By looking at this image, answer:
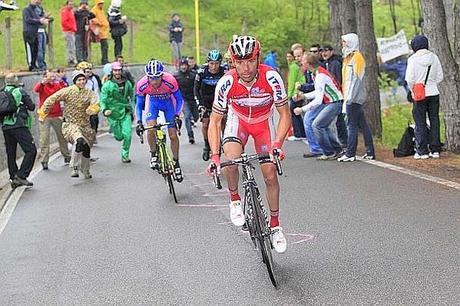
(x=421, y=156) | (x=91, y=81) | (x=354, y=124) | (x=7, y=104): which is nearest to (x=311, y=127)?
(x=354, y=124)

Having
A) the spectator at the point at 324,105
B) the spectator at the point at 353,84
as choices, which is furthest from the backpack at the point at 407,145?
the spectator at the point at 324,105

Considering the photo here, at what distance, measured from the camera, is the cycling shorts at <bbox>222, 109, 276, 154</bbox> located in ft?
27.7

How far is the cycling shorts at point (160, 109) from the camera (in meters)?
14.0

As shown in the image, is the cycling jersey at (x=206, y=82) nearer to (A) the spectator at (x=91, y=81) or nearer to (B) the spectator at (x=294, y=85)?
(A) the spectator at (x=91, y=81)

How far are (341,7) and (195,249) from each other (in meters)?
12.5

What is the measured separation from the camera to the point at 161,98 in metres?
14.1

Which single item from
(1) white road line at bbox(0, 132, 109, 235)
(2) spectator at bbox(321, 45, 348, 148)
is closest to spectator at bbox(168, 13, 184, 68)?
(2) spectator at bbox(321, 45, 348, 148)

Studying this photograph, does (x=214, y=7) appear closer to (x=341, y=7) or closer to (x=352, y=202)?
(x=341, y=7)

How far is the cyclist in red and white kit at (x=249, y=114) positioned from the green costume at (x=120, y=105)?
9.30 m

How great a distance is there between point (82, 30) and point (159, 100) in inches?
596

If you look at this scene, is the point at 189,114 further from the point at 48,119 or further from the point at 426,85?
the point at 426,85

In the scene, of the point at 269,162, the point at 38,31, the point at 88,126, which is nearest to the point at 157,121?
the point at 88,126

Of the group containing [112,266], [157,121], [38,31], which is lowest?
[112,266]

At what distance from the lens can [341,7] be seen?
2058 cm
